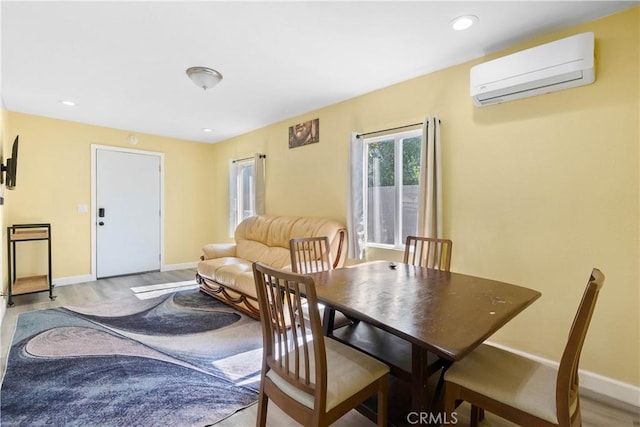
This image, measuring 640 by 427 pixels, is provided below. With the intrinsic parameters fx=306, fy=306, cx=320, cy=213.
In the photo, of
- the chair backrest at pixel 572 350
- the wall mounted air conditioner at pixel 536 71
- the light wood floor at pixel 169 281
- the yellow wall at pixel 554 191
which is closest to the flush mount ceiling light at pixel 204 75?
the yellow wall at pixel 554 191

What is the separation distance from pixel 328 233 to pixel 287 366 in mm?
2055

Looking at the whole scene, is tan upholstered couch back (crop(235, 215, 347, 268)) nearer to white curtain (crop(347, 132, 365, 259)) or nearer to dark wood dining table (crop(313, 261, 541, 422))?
white curtain (crop(347, 132, 365, 259))

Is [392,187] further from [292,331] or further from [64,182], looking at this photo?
[64,182]

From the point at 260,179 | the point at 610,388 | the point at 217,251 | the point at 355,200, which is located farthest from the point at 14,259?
the point at 610,388

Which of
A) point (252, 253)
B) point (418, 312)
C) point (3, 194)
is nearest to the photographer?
point (418, 312)

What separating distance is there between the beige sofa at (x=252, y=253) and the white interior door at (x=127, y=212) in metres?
1.68

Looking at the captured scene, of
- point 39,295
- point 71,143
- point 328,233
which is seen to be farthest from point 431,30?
point 39,295

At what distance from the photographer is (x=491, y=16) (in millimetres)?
1979

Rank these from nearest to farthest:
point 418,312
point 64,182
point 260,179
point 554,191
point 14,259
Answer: point 418,312 → point 554,191 → point 14,259 → point 64,182 → point 260,179

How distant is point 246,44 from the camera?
233cm

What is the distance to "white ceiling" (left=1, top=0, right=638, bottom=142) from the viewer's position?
1921 millimetres

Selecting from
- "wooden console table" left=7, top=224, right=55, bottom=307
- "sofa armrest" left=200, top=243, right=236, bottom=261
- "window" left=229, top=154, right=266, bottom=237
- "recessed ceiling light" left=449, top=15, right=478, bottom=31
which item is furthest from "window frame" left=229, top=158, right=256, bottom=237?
"recessed ceiling light" left=449, top=15, right=478, bottom=31

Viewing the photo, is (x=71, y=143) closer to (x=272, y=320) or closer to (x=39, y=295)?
(x=39, y=295)

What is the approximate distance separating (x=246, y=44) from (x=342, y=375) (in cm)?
232
